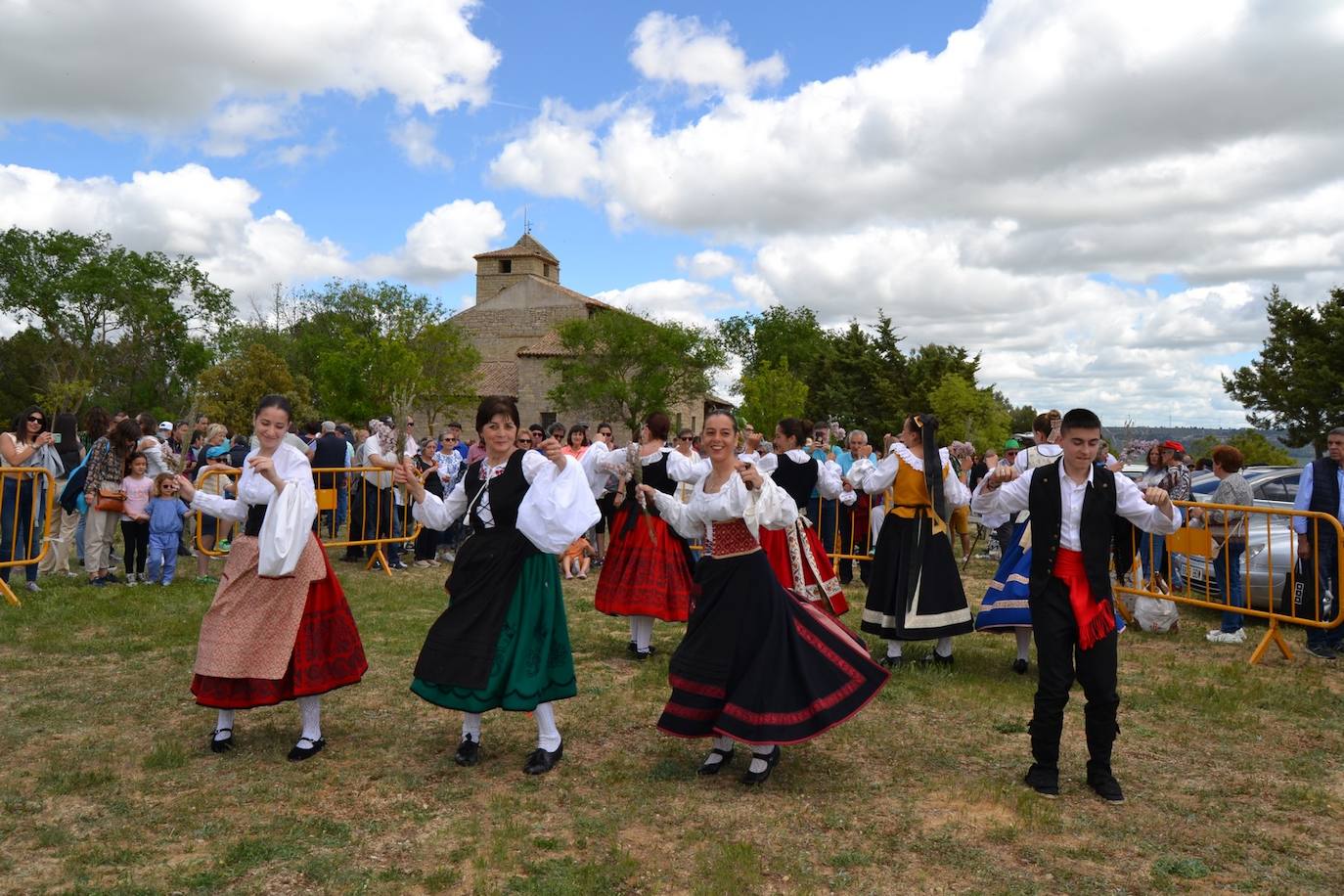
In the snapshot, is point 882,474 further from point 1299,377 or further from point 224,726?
point 1299,377

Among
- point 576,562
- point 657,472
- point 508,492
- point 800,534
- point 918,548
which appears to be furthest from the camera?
point 576,562

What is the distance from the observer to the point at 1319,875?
157 inches

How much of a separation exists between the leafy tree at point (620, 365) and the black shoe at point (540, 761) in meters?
51.7

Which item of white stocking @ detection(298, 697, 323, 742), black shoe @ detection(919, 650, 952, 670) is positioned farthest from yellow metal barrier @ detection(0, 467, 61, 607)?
black shoe @ detection(919, 650, 952, 670)

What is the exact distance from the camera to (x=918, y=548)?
708 cm

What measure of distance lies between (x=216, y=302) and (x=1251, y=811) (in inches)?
2560

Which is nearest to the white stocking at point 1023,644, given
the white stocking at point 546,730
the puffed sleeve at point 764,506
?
the puffed sleeve at point 764,506

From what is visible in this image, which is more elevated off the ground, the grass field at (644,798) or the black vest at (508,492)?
the black vest at (508,492)

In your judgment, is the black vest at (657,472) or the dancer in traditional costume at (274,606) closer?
the dancer in traditional costume at (274,606)

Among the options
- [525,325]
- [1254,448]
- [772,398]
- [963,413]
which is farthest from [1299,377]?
[525,325]

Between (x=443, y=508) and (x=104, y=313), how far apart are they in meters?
61.3

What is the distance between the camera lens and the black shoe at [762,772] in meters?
4.95

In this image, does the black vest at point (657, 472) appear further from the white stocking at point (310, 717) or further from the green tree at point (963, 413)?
the green tree at point (963, 413)

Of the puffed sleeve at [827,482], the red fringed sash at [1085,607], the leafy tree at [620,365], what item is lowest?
the red fringed sash at [1085,607]
